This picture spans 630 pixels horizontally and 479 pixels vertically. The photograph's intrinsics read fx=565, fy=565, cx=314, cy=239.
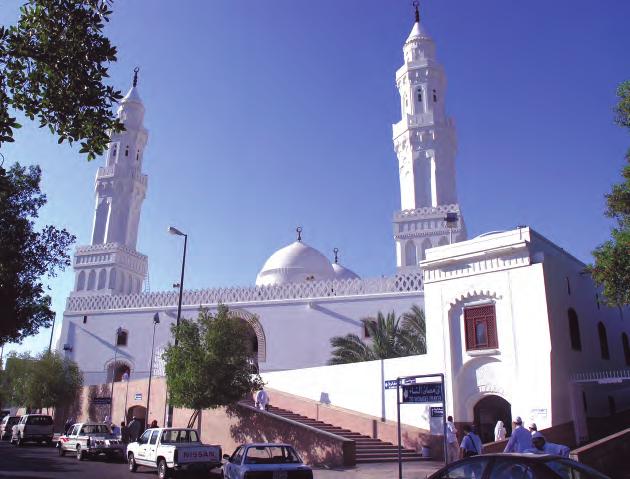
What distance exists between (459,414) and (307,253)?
749 inches

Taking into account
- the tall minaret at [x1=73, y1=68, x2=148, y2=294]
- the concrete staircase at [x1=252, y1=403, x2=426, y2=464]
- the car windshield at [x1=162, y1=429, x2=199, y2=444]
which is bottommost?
the concrete staircase at [x1=252, y1=403, x2=426, y2=464]

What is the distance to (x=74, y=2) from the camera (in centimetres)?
722

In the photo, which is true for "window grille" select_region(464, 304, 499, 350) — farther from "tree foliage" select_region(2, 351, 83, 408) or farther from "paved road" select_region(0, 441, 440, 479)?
"tree foliage" select_region(2, 351, 83, 408)

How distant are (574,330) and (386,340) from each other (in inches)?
306

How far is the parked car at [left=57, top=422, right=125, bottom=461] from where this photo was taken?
16172 millimetres

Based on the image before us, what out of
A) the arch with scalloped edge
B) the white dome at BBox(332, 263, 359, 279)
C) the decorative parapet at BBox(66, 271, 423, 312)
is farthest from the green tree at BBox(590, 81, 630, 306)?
the white dome at BBox(332, 263, 359, 279)

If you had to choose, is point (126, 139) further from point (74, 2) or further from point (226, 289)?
point (74, 2)

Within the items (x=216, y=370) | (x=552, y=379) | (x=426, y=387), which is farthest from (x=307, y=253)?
(x=426, y=387)

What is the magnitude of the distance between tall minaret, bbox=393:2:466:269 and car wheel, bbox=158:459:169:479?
18.7 meters

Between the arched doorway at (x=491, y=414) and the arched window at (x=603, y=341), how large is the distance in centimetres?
424

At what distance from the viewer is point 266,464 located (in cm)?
928

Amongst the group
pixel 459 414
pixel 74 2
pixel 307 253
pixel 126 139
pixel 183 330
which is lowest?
pixel 459 414

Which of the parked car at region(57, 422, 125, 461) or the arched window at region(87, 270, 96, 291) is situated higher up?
the arched window at region(87, 270, 96, 291)

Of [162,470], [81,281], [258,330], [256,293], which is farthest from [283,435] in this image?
[81,281]
